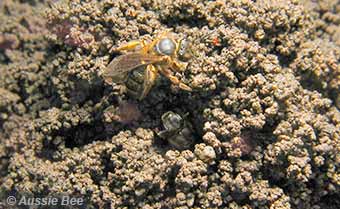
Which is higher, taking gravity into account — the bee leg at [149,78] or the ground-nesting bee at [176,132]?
the bee leg at [149,78]

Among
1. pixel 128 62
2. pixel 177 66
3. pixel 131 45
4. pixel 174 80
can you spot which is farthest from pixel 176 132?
pixel 131 45

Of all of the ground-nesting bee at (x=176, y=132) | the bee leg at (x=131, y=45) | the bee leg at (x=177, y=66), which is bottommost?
the ground-nesting bee at (x=176, y=132)

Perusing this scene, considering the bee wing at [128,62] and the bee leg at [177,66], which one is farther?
the bee leg at [177,66]

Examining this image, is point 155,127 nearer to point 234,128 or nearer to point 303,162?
point 234,128

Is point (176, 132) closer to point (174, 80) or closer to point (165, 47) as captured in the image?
point (174, 80)

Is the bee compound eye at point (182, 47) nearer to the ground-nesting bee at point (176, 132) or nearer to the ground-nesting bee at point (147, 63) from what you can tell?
the ground-nesting bee at point (147, 63)

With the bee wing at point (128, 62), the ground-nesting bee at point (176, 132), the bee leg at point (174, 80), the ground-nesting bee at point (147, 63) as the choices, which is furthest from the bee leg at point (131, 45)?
the ground-nesting bee at point (176, 132)
